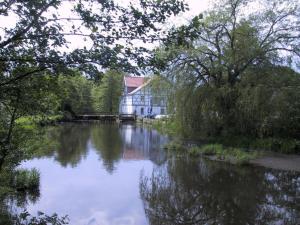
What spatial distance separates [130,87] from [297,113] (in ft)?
143

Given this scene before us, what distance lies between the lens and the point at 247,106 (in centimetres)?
1769

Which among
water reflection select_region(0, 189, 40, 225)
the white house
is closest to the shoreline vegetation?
water reflection select_region(0, 189, 40, 225)

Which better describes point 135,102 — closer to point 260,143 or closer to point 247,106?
point 260,143

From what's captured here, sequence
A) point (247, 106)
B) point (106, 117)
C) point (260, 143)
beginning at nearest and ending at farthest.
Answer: point (247, 106)
point (260, 143)
point (106, 117)

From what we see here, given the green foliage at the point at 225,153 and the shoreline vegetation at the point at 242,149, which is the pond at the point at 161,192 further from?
the shoreline vegetation at the point at 242,149

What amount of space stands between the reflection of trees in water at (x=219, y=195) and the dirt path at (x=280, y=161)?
2.70ft

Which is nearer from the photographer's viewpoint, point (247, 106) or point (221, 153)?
point (221, 153)

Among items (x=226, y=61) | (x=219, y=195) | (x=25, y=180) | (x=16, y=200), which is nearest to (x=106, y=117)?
(x=226, y=61)

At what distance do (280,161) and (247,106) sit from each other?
3309mm

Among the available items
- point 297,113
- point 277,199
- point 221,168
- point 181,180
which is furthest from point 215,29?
point 277,199

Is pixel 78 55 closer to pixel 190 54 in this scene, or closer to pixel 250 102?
pixel 250 102

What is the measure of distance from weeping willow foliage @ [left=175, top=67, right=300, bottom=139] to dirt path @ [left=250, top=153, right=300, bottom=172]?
6.27 feet

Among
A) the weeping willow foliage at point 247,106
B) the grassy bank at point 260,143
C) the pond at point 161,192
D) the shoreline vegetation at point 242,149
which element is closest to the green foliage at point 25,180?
the pond at point 161,192

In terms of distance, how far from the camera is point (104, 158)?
57.1 feet
